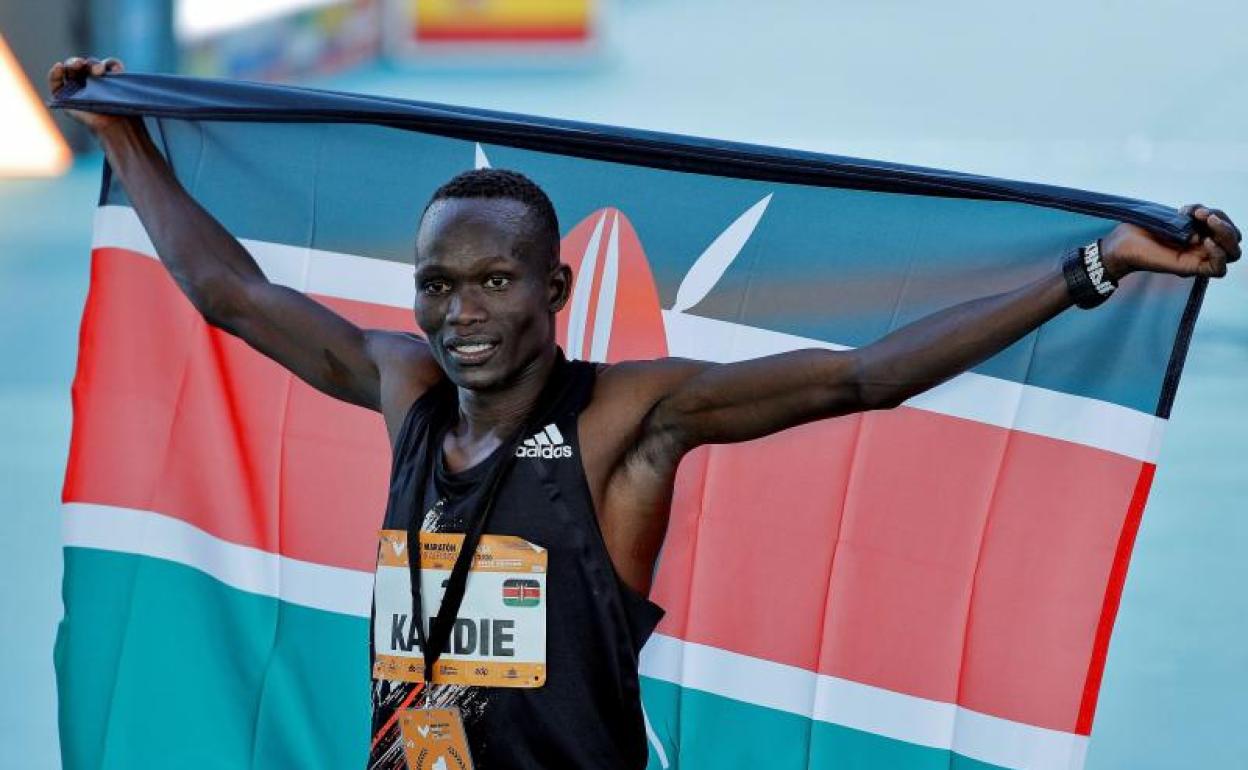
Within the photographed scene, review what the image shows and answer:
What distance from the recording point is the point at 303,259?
4.11m

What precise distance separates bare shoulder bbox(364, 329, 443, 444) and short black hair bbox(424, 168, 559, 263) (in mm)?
343

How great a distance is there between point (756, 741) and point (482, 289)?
3.84ft

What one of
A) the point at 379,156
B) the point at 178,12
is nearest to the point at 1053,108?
the point at 178,12

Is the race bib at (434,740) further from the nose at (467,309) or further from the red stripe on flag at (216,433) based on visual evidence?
the red stripe on flag at (216,433)

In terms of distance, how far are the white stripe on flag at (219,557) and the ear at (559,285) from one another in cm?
105

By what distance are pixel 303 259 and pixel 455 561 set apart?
3.93ft

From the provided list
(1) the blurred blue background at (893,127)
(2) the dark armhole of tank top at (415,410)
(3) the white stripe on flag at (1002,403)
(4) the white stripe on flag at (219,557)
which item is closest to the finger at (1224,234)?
(3) the white stripe on flag at (1002,403)

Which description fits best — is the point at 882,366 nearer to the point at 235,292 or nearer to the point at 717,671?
the point at 717,671

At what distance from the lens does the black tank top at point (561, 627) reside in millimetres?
3080

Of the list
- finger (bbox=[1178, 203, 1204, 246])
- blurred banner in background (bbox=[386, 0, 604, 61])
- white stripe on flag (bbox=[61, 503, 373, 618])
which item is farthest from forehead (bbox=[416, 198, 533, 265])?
blurred banner in background (bbox=[386, 0, 604, 61])

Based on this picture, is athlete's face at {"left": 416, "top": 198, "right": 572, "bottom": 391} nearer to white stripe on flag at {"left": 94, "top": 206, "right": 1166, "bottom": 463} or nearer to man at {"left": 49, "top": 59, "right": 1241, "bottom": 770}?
man at {"left": 49, "top": 59, "right": 1241, "bottom": 770}

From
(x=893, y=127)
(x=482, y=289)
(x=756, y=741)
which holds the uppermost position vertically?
(x=893, y=127)

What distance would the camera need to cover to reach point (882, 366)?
3086 mm

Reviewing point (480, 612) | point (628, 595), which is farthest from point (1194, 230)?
point (480, 612)
